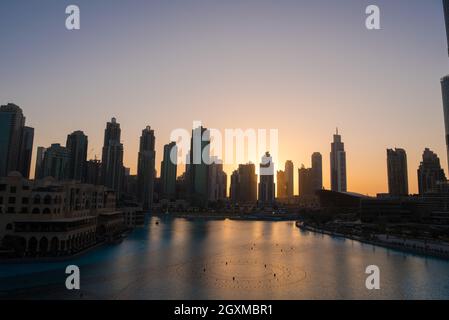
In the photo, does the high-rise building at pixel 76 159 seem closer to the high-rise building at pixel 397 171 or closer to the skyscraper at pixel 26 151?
the skyscraper at pixel 26 151

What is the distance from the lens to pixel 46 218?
1783 inches

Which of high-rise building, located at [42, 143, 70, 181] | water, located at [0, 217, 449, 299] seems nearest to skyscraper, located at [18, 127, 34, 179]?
high-rise building, located at [42, 143, 70, 181]

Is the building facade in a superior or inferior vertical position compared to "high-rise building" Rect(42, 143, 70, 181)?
inferior

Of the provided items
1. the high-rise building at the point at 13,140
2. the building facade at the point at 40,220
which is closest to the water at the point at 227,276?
the building facade at the point at 40,220

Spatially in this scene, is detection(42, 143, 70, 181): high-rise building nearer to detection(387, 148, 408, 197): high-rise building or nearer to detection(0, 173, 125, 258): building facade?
detection(0, 173, 125, 258): building facade

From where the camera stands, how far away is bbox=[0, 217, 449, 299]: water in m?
28.9

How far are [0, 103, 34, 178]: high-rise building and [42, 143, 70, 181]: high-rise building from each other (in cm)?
974

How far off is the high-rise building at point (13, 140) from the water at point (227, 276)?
12934 centimetres

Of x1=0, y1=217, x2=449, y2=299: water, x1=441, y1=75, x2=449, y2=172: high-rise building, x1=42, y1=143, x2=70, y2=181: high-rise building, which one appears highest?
x1=441, y1=75, x2=449, y2=172: high-rise building

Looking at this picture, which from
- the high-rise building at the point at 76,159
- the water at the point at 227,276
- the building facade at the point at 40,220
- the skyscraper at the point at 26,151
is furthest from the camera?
the high-rise building at the point at 76,159

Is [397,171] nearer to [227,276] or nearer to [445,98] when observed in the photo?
[445,98]

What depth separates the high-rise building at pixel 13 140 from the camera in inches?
6093

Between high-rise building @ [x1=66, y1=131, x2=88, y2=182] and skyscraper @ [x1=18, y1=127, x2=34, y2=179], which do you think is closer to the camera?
skyscraper @ [x1=18, y1=127, x2=34, y2=179]
